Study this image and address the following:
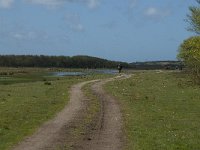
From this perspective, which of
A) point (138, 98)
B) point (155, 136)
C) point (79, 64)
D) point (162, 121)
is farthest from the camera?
point (79, 64)

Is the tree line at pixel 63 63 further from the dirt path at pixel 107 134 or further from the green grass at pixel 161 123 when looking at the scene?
the dirt path at pixel 107 134

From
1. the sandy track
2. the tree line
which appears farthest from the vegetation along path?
the tree line

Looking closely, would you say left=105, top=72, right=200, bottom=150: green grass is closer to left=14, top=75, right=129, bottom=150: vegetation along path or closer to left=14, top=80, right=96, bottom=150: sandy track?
left=14, top=75, right=129, bottom=150: vegetation along path

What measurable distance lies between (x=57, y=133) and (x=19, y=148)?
315cm

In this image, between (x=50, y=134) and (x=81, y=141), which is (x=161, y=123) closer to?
(x=50, y=134)

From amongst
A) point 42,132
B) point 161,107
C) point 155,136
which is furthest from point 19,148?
point 161,107

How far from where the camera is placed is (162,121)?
23.0 meters

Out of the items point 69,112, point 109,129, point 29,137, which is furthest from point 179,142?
point 69,112

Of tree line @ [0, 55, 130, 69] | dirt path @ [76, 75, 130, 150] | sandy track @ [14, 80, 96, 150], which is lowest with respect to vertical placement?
tree line @ [0, 55, 130, 69]

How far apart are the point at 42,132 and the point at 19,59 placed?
181 m

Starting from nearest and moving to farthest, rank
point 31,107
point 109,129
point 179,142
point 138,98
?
1. point 179,142
2. point 109,129
3. point 31,107
4. point 138,98

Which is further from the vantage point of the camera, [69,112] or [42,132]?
[69,112]

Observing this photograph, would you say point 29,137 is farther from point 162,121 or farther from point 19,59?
point 19,59

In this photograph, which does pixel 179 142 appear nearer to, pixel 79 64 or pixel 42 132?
pixel 42 132
